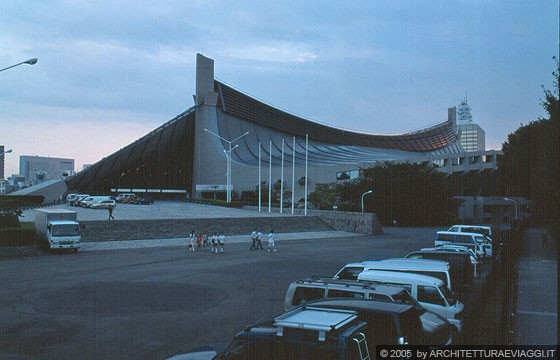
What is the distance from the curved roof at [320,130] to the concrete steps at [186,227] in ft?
133

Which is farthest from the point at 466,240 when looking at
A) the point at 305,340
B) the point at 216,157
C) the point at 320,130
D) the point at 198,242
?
the point at 320,130

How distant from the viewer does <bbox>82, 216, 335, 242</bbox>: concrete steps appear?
2655 cm

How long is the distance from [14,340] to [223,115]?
67.0m

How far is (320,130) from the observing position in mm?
91000

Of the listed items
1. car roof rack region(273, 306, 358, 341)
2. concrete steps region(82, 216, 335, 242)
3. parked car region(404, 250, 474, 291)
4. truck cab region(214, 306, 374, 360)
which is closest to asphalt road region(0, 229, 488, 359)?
parked car region(404, 250, 474, 291)

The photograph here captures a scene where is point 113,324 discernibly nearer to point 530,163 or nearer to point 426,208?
point 530,163

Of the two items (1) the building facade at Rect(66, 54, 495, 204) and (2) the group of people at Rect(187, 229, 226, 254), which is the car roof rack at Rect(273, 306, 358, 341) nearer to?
(2) the group of people at Rect(187, 229, 226, 254)

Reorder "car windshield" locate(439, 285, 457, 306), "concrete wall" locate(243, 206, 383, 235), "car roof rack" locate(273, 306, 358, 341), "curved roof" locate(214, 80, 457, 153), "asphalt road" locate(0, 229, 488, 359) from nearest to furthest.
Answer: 1. "car roof rack" locate(273, 306, 358, 341)
2. "asphalt road" locate(0, 229, 488, 359)
3. "car windshield" locate(439, 285, 457, 306)
4. "concrete wall" locate(243, 206, 383, 235)
5. "curved roof" locate(214, 80, 457, 153)

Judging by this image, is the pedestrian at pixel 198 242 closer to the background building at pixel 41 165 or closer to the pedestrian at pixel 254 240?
the pedestrian at pixel 254 240

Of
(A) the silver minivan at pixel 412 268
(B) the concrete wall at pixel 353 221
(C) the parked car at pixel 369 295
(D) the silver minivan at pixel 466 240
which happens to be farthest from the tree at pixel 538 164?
(B) the concrete wall at pixel 353 221

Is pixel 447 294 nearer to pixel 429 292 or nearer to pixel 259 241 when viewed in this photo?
pixel 429 292

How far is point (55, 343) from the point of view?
801cm

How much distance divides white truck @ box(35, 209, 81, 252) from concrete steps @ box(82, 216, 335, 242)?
3179 mm

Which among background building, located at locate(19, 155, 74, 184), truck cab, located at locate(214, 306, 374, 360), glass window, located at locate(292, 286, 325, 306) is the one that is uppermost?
background building, located at locate(19, 155, 74, 184)
